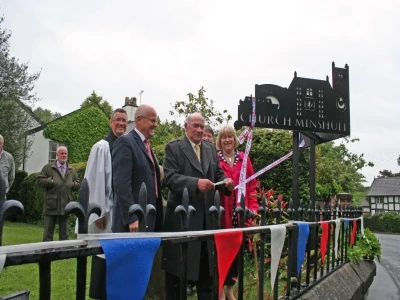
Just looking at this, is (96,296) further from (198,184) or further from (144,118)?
(144,118)

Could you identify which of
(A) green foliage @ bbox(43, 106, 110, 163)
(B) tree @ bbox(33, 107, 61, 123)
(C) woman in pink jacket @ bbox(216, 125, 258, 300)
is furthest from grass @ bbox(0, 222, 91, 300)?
(B) tree @ bbox(33, 107, 61, 123)

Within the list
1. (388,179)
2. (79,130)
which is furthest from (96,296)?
(388,179)

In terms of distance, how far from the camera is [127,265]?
152cm

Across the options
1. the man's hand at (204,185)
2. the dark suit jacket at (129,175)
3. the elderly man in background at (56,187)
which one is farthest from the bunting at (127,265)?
the elderly man in background at (56,187)

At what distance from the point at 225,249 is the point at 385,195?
202 ft

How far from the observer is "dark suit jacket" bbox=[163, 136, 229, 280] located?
Answer: 319 cm

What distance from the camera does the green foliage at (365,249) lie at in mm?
5891

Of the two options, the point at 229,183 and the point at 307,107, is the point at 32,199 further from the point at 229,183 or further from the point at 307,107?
the point at 229,183

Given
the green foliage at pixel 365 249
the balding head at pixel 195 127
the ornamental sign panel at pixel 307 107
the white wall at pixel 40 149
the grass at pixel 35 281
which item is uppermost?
the white wall at pixel 40 149

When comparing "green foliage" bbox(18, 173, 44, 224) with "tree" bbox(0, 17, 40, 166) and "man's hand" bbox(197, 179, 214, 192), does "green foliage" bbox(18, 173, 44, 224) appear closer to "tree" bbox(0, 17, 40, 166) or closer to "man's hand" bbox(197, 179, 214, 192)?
"tree" bbox(0, 17, 40, 166)

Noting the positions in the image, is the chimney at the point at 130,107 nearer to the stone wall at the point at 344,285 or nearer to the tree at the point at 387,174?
the stone wall at the point at 344,285

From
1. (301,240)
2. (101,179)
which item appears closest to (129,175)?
(101,179)

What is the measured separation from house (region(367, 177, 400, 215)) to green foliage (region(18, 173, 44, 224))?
51511 mm

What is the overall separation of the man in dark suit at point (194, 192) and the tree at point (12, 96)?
15591 millimetres
